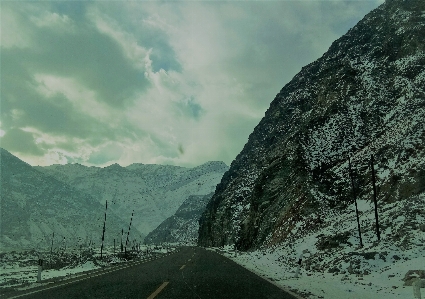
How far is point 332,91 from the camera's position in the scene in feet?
216

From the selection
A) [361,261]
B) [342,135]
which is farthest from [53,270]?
[342,135]

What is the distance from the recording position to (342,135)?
55906 mm

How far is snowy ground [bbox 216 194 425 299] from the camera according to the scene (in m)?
10.9

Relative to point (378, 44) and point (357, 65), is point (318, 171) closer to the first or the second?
point (357, 65)

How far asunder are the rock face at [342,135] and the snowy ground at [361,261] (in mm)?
8426

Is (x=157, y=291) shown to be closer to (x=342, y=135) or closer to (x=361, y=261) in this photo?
(x=361, y=261)

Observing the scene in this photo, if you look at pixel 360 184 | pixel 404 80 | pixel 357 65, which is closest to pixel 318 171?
pixel 360 184

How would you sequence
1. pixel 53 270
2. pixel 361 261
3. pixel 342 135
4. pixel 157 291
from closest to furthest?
pixel 157 291 < pixel 361 261 < pixel 53 270 < pixel 342 135

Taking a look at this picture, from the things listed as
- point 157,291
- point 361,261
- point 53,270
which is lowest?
point 53,270

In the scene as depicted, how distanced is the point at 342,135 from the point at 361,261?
1661 inches

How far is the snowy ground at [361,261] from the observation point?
35.7 feet

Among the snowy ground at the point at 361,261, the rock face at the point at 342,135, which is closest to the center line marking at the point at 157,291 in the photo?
the snowy ground at the point at 361,261

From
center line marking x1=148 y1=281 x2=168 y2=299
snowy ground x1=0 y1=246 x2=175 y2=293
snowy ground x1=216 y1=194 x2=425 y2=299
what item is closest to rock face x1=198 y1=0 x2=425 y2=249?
snowy ground x1=216 y1=194 x2=425 y2=299

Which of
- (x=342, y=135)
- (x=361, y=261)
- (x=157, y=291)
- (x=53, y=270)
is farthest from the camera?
(x=342, y=135)
